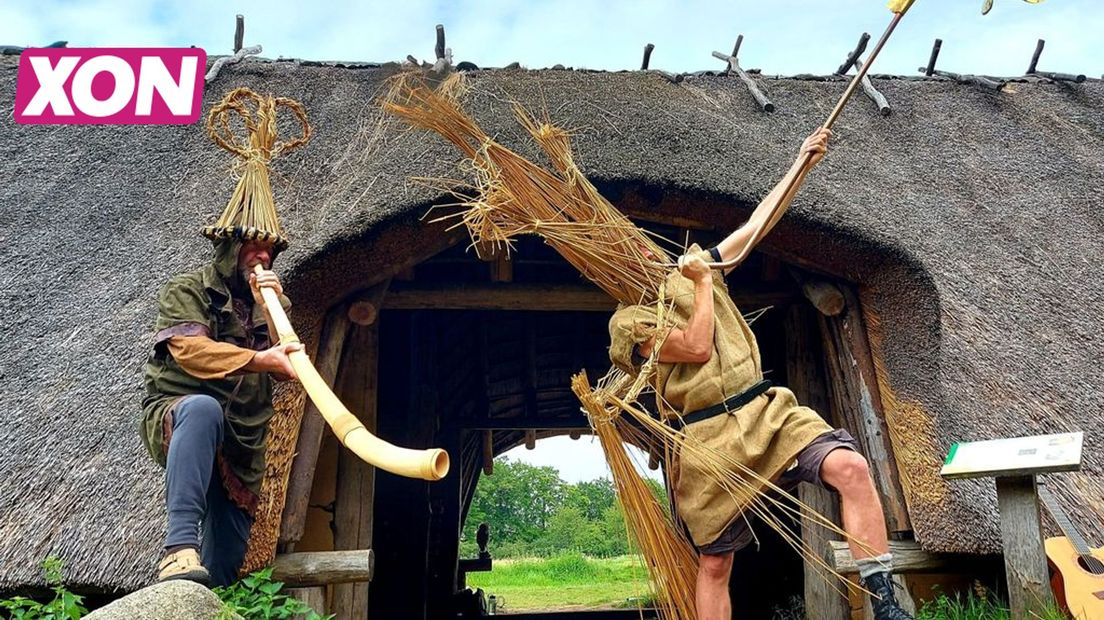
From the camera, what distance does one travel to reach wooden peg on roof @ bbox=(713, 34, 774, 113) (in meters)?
4.66

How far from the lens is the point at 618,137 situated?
3.41 m

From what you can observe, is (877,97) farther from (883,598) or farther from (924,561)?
(883,598)

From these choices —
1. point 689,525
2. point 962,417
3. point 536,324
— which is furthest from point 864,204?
point 536,324

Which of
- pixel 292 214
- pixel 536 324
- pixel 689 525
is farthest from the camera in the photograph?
pixel 536 324

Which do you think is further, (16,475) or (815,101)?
(815,101)

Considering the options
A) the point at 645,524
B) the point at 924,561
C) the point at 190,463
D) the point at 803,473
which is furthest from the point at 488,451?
the point at 190,463

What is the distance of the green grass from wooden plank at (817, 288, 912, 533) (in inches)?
213

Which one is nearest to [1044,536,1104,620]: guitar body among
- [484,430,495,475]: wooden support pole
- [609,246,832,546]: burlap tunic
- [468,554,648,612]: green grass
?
[609,246,832,546]: burlap tunic

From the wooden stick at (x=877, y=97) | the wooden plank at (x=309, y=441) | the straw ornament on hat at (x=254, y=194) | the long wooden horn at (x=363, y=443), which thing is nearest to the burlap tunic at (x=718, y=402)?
the long wooden horn at (x=363, y=443)

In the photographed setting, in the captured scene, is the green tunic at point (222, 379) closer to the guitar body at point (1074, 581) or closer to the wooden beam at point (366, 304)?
the wooden beam at point (366, 304)

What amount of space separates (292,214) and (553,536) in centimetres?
1798

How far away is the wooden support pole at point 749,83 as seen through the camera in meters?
4.66

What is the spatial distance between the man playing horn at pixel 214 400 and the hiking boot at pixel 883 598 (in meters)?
1.45

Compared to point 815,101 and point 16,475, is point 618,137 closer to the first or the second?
point 815,101
